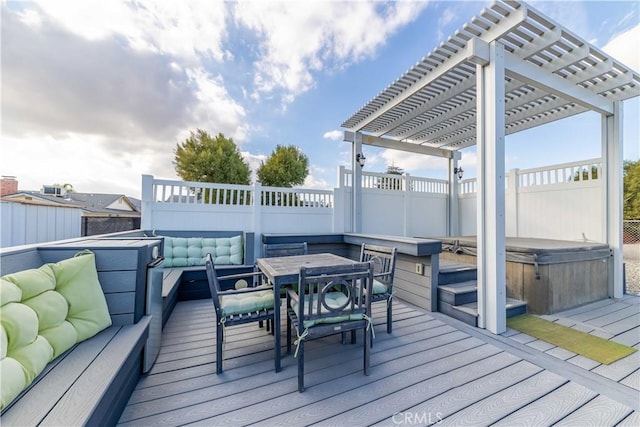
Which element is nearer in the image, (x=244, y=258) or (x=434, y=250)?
(x=434, y=250)

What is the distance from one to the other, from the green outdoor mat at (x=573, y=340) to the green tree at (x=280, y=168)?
11984mm

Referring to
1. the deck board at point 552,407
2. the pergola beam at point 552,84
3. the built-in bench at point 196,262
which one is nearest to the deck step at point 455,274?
the deck board at point 552,407

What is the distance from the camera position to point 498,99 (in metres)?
2.62

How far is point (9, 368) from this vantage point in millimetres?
947

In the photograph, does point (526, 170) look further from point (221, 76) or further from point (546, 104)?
point (221, 76)

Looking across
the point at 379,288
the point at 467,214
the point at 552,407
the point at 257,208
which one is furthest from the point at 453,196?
the point at 552,407

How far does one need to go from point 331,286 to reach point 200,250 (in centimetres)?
290

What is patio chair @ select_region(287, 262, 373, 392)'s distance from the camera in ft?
5.41

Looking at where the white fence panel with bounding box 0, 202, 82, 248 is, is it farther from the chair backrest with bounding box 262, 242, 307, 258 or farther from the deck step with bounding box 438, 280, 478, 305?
the deck step with bounding box 438, 280, 478, 305

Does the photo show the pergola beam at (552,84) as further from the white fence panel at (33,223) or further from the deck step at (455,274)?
the white fence panel at (33,223)

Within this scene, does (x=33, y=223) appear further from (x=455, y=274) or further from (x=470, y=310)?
(x=455, y=274)

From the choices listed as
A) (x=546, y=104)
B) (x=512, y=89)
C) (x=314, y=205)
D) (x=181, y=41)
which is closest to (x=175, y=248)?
(x=314, y=205)

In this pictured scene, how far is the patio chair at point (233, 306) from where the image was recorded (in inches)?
71.6

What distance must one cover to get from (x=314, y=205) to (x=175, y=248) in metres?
2.54
